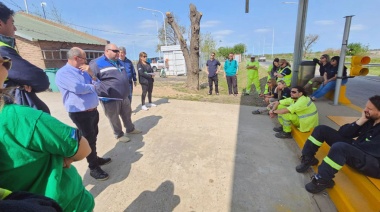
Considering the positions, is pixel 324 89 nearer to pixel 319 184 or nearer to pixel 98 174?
pixel 319 184

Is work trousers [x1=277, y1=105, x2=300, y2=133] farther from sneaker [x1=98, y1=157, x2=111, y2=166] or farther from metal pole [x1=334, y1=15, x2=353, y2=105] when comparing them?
sneaker [x1=98, y1=157, x2=111, y2=166]

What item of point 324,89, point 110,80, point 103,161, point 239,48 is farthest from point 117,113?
point 239,48

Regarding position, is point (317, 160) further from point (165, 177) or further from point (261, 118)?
point (261, 118)

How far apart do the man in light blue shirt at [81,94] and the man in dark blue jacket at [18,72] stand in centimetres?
58

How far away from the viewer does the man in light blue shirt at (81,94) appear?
8.59ft

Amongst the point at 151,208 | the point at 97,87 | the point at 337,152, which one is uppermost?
the point at 97,87

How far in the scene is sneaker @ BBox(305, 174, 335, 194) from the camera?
246 cm

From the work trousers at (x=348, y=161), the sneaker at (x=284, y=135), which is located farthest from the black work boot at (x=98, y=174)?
the sneaker at (x=284, y=135)

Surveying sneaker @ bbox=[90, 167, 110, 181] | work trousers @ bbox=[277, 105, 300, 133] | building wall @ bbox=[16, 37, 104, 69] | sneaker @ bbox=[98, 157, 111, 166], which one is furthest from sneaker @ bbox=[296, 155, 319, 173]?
building wall @ bbox=[16, 37, 104, 69]

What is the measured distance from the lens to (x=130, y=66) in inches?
220

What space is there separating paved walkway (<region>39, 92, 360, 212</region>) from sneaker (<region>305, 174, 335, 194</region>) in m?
0.08

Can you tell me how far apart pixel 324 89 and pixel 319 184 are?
4562 millimetres

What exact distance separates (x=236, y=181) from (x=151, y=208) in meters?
1.19

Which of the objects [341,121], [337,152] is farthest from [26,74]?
[341,121]
